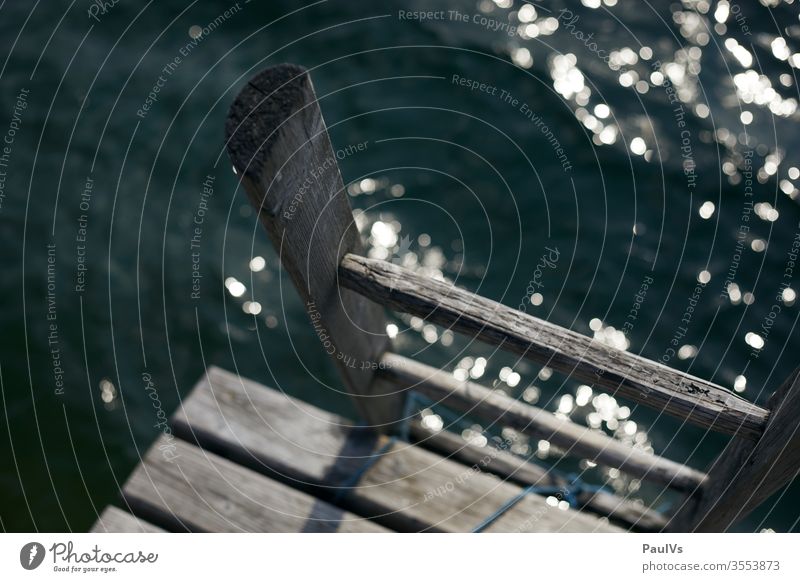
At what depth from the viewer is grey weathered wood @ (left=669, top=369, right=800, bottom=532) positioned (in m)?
1.90

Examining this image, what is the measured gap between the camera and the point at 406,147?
4965 millimetres
